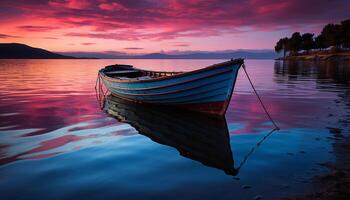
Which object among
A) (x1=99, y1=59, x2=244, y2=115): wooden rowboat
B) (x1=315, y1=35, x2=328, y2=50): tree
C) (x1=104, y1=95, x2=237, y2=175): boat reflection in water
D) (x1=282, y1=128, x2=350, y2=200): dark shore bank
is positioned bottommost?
(x1=104, y1=95, x2=237, y2=175): boat reflection in water

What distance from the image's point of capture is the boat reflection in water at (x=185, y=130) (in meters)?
8.43

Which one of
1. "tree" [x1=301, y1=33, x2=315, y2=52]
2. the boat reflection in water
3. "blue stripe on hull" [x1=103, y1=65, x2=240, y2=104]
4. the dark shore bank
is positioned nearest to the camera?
the dark shore bank

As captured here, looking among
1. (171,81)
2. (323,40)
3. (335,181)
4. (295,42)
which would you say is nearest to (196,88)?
(171,81)

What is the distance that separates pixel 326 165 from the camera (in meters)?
7.13

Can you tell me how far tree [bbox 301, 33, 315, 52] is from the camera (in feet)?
447

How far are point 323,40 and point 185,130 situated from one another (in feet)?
449

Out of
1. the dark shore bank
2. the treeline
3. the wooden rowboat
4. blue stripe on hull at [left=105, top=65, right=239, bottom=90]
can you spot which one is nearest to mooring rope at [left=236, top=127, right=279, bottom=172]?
the dark shore bank

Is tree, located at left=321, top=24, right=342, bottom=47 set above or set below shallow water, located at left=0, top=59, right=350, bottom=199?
above

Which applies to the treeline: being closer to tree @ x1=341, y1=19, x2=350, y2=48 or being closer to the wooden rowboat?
tree @ x1=341, y1=19, x2=350, y2=48

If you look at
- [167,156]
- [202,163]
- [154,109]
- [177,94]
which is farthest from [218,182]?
[154,109]

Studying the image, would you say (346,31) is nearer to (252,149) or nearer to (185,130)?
(185,130)

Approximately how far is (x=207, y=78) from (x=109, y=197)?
8608 millimetres

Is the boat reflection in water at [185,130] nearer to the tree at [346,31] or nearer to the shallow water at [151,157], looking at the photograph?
the shallow water at [151,157]

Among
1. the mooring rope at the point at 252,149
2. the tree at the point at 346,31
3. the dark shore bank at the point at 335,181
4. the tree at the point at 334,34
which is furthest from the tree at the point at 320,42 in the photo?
the dark shore bank at the point at 335,181
